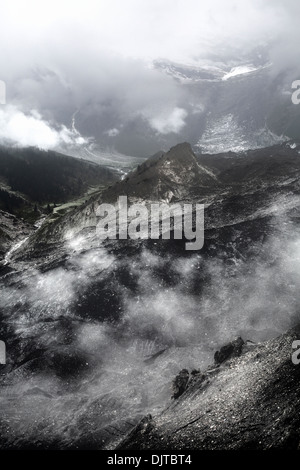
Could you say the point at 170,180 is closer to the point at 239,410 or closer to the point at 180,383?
the point at 180,383

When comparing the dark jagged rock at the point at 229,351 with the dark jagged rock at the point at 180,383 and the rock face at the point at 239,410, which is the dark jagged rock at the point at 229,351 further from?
the dark jagged rock at the point at 180,383

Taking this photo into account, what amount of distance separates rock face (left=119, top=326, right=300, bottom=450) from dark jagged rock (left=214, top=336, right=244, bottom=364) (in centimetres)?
245

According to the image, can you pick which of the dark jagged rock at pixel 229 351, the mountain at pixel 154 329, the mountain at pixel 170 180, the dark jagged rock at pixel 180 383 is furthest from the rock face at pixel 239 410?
the mountain at pixel 170 180

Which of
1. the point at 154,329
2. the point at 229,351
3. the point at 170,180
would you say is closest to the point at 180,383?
the point at 229,351

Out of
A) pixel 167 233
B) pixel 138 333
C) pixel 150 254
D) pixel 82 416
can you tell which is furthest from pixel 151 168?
pixel 82 416

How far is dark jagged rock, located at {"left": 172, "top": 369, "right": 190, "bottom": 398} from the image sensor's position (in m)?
46.8

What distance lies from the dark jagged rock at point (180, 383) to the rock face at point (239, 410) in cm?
97

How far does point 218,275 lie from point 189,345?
60.3ft

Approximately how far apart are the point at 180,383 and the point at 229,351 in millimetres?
8422

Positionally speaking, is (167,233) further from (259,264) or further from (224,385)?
(224,385)

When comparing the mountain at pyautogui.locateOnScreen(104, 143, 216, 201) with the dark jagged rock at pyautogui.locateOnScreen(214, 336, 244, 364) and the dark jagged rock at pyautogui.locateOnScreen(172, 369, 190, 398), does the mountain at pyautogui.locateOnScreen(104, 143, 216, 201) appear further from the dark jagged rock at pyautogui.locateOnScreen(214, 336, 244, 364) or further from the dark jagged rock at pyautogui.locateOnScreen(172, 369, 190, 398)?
the dark jagged rock at pyautogui.locateOnScreen(172, 369, 190, 398)

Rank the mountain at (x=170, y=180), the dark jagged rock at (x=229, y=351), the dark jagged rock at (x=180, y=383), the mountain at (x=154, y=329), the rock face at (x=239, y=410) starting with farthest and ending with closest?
the mountain at (x=170, y=180), the dark jagged rock at (x=229, y=351), the dark jagged rock at (x=180, y=383), the mountain at (x=154, y=329), the rock face at (x=239, y=410)

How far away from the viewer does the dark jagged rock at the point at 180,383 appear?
1841 inches
